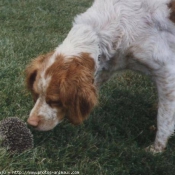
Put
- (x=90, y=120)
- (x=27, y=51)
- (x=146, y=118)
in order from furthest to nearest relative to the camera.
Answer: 1. (x=27, y=51)
2. (x=146, y=118)
3. (x=90, y=120)

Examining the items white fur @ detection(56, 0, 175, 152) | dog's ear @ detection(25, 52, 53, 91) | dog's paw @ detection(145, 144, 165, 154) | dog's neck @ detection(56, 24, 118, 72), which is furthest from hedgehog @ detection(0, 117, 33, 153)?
dog's paw @ detection(145, 144, 165, 154)

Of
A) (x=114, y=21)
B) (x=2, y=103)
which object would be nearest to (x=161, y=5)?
(x=114, y=21)

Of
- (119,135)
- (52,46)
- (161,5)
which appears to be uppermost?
(161,5)

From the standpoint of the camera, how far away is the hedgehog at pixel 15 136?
3205 millimetres

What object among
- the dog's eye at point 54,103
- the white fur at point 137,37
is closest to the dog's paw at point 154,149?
the white fur at point 137,37

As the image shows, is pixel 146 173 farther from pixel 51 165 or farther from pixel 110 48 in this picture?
pixel 110 48

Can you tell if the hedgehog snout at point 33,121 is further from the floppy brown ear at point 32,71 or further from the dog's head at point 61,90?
the floppy brown ear at point 32,71

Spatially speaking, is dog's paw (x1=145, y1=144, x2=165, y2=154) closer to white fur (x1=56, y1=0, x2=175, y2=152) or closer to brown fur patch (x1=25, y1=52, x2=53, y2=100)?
white fur (x1=56, y1=0, x2=175, y2=152)

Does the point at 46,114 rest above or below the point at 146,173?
above

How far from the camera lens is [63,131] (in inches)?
151

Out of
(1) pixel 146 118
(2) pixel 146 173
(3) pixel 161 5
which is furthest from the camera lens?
(1) pixel 146 118

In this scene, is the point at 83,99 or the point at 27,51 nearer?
the point at 83,99

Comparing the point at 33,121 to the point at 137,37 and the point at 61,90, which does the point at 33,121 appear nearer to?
the point at 61,90

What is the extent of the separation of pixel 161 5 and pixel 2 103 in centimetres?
195
